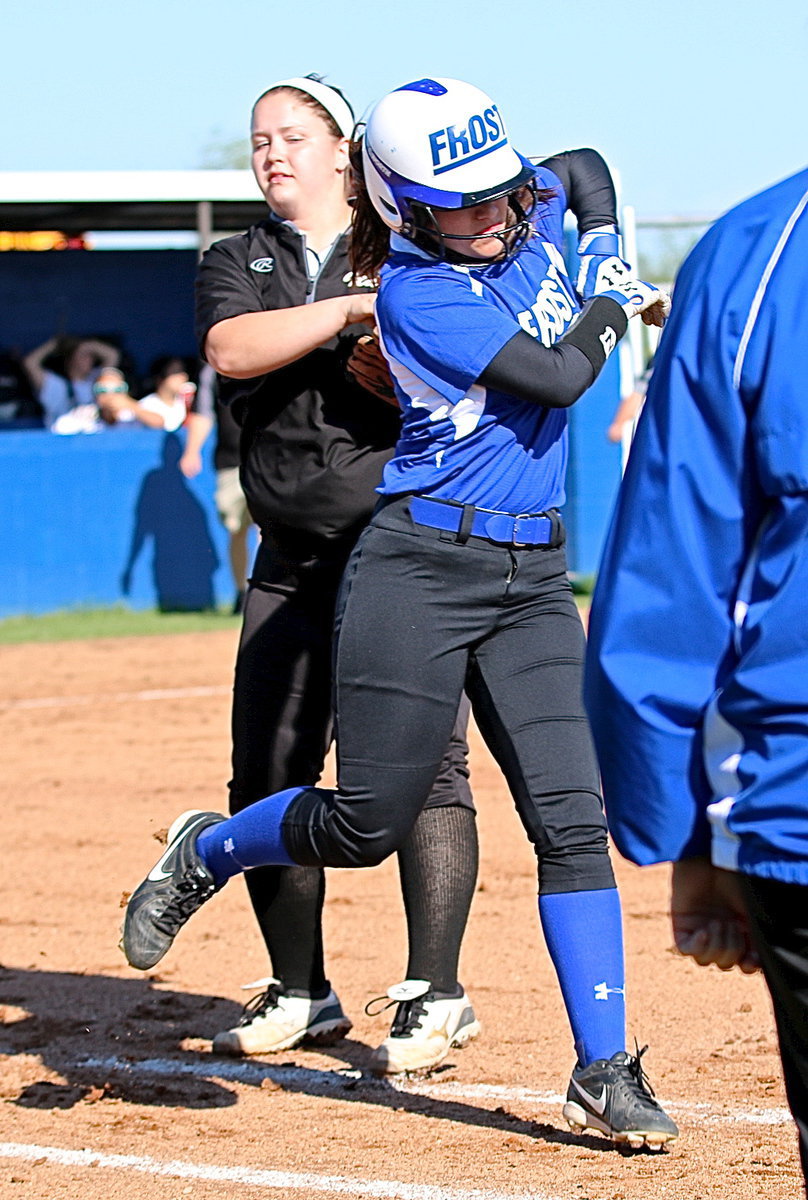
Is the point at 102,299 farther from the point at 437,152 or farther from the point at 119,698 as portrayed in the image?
the point at 437,152

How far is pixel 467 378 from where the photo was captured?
133 inches

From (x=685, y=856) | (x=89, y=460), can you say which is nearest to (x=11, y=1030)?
(x=685, y=856)

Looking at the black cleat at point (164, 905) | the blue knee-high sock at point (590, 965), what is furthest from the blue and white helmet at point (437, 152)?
the black cleat at point (164, 905)

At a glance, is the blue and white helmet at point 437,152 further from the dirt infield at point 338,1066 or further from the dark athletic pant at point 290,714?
the dirt infield at point 338,1066

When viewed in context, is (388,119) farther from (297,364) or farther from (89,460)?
(89,460)

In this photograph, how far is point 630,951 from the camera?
533 centimetres

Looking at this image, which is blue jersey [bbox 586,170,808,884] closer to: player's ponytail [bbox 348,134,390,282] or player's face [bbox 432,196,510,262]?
player's face [bbox 432,196,510,262]

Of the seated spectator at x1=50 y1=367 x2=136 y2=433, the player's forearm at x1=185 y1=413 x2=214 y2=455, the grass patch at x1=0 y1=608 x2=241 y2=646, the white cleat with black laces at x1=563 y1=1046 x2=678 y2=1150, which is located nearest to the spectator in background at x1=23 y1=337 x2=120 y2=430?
the seated spectator at x1=50 y1=367 x2=136 y2=433

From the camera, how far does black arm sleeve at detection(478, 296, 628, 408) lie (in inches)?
132

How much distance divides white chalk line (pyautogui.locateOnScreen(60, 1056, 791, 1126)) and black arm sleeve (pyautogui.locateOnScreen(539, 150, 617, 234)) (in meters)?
2.04

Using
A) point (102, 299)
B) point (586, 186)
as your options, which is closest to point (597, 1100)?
point (586, 186)

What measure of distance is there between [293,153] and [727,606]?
2624 mm

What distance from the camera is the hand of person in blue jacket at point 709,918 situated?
2.07 metres

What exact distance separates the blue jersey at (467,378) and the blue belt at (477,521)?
0.06ft
